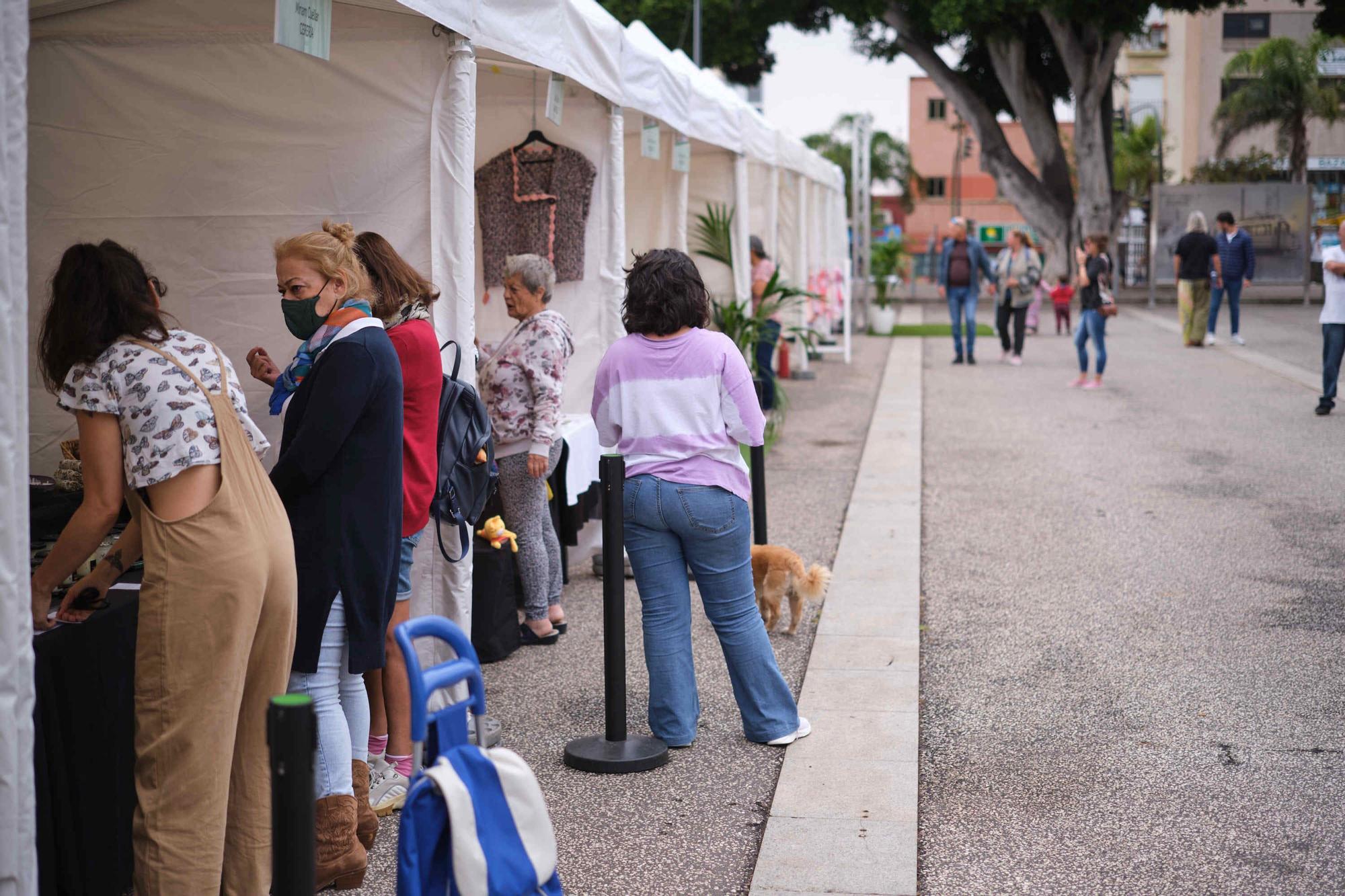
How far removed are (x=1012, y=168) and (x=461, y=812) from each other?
32.5 metres

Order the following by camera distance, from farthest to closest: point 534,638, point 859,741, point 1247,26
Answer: point 1247,26, point 534,638, point 859,741

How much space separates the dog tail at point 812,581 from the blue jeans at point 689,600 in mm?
1146

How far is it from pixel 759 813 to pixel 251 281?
2961 mm

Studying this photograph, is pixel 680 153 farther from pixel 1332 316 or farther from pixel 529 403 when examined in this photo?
pixel 1332 316

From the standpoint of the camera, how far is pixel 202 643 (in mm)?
3094

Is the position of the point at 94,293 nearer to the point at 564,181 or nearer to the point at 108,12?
the point at 108,12

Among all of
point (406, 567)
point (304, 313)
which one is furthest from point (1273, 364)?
point (304, 313)

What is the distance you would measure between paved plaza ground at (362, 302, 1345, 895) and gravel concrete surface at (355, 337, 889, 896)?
12mm

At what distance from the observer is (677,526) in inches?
174

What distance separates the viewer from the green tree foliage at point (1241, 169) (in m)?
47.7

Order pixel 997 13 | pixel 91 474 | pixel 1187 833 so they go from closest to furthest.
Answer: pixel 91 474 → pixel 1187 833 → pixel 997 13

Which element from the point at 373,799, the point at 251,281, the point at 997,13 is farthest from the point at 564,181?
the point at 997,13

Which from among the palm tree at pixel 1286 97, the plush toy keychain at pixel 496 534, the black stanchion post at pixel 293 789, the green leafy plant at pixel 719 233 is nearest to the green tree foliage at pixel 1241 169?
the palm tree at pixel 1286 97

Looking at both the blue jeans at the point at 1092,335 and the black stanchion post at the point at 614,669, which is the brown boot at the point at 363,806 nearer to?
the black stanchion post at the point at 614,669
